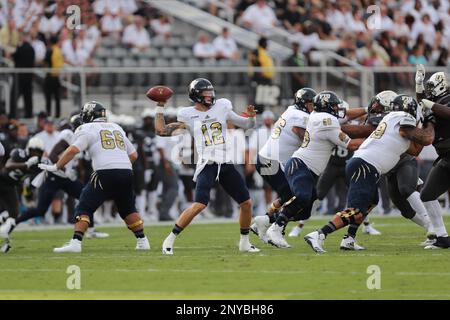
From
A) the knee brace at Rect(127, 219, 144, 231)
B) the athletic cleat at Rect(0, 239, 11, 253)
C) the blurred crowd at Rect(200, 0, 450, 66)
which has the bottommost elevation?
the athletic cleat at Rect(0, 239, 11, 253)

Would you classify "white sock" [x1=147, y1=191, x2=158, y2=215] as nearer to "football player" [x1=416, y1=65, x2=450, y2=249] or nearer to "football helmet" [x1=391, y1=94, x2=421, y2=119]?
"football player" [x1=416, y1=65, x2=450, y2=249]

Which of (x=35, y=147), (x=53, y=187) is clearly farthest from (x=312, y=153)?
(x=35, y=147)

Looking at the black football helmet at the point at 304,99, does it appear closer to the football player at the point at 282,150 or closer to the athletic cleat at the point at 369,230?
the football player at the point at 282,150

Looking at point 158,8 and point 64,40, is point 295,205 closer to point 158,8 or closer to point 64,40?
point 64,40

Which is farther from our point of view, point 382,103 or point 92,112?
point 382,103

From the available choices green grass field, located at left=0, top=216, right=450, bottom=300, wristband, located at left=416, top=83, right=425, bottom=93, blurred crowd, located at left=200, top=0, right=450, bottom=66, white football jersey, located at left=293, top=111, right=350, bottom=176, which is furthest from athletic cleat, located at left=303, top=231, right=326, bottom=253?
blurred crowd, located at left=200, top=0, right=450, bottom=66

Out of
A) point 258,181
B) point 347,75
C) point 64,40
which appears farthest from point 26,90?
point 347,75

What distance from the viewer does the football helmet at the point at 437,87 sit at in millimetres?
13430

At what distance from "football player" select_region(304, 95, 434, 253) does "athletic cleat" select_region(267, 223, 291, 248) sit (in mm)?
869

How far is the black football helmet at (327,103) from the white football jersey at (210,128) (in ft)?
2.76

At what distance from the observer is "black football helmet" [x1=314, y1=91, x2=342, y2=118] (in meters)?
13.4

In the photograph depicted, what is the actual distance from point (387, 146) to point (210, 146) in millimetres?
1902

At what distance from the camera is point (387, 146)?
1284 cm

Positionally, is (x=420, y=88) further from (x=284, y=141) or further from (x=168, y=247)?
(x=168, y=247)
